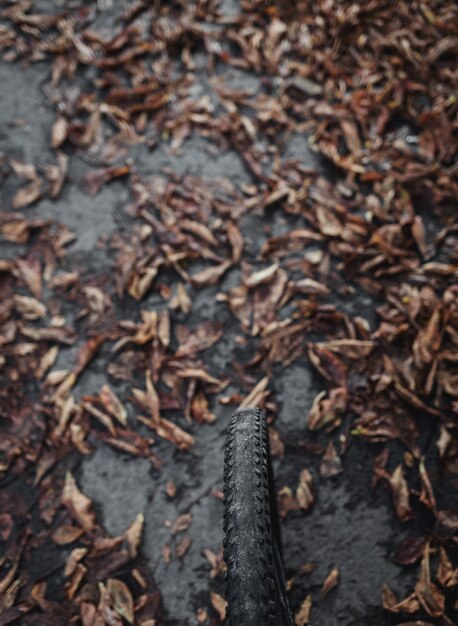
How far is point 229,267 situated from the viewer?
2.55 m

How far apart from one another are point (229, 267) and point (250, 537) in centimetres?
165

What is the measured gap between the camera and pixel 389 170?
2.78 metres

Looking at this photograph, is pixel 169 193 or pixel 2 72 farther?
pixel 2 72

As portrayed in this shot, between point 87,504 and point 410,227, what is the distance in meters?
2.14

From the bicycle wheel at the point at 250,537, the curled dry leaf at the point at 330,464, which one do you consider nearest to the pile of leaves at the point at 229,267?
the curled dry leaf at the point at 330,464

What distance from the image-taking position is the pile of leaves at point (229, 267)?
186cm

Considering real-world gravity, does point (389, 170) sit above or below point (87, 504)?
above

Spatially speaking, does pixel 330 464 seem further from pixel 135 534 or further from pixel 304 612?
pixel 135 534

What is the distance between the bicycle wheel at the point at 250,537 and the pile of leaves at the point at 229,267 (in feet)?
2.20

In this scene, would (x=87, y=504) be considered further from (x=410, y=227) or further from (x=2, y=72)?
(x=2, y=72)

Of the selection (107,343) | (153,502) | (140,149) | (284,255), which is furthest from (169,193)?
(153,502)

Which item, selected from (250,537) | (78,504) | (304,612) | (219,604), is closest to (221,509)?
(219,604)

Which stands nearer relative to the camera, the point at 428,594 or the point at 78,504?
the point at 428,594

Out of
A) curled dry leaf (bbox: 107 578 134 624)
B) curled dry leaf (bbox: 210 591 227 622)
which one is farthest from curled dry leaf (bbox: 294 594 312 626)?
curled dry leaf (bbox: 107 578 134 624)
